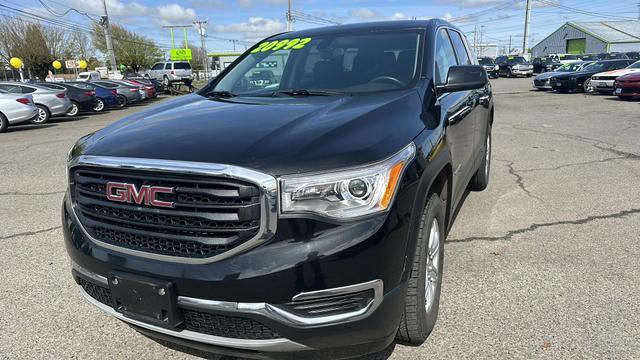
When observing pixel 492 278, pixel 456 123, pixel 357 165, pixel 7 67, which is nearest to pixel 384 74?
pixel 456 123

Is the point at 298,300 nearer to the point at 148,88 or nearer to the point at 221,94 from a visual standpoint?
the point at 221,94

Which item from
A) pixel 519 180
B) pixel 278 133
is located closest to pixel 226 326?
pixel 278 133

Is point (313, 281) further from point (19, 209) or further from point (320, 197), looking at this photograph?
point (19, 209)

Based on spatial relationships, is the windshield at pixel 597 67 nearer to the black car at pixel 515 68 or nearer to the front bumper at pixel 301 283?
the black car at pixel 515 68

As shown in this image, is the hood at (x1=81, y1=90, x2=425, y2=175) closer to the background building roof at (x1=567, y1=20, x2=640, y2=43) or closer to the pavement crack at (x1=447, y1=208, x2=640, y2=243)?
the pavement crack at (x1=447, y1=208, x2=640, y2=243)

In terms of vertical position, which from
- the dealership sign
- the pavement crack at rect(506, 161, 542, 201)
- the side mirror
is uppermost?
the dealership sign

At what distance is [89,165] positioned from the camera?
2176mm

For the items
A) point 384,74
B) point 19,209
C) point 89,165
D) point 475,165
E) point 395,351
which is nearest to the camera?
point 89,165

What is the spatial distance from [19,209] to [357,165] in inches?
202

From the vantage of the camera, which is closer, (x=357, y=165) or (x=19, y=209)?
(x=357, y=165)

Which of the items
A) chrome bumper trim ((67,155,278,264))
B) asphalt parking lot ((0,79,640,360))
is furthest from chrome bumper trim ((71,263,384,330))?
asphalt parking lot ((0,79,640,360))

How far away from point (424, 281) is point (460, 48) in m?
2.91

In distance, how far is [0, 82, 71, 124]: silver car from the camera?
1558 centimetres

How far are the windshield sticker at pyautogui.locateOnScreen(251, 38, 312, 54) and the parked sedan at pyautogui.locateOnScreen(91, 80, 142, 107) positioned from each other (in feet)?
67.0
